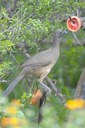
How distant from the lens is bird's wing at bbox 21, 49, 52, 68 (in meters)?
6.34

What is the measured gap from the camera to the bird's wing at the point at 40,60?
6343 millimetres

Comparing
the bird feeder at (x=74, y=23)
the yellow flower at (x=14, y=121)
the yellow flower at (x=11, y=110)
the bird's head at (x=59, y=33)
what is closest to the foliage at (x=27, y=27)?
the bird's head at (x=59, y=33)

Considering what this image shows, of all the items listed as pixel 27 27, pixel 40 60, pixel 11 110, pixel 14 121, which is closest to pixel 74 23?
pixel 27 27

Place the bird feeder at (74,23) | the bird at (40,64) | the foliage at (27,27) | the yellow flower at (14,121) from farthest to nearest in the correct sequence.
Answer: the bird at (40,64) < the bird feeder at (74,23) < the foliage at (27,27) < the yellow flower at (14,121)

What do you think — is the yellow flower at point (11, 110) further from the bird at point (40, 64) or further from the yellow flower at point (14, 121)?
the bird at point (40, 64)

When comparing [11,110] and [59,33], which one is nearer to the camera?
[11,110]

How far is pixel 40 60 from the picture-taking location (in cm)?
657

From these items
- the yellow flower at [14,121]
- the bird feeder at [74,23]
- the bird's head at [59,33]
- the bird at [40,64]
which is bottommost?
the bird at [40,64]

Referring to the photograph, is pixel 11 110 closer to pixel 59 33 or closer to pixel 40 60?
pixel 40 60

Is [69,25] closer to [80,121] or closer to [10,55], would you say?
[10,55]

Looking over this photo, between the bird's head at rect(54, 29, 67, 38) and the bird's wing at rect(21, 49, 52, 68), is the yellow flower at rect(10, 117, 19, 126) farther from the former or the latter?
the bird's head at rect(54, 29, 67, 38)

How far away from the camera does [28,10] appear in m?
6.11

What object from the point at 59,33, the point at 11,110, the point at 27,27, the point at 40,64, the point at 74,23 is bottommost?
the point at 40,64

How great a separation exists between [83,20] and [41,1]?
1.99 ft
